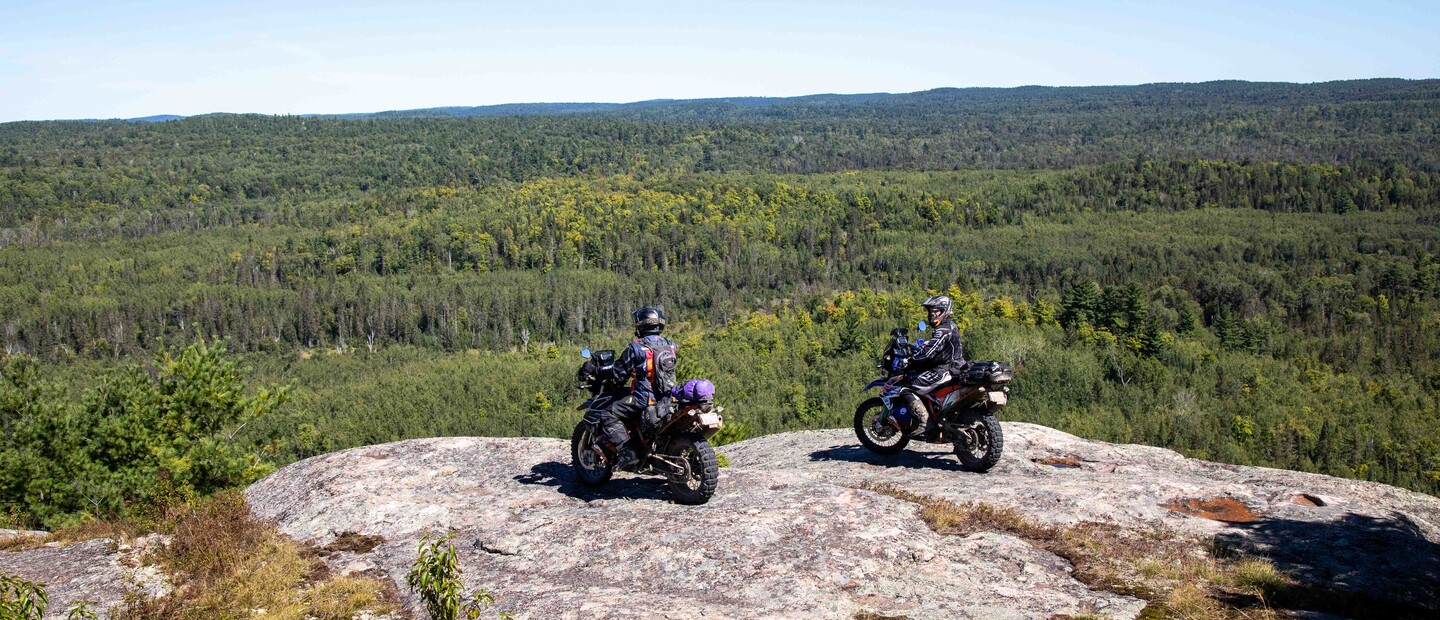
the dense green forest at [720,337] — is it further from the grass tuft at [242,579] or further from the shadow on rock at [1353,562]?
the shadow on rock at [1353,562]

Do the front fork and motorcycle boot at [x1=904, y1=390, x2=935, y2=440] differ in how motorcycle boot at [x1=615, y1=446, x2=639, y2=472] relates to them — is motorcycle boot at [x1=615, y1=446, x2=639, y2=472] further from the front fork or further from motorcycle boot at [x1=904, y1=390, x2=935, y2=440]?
motorcycle boot at [x1=904, y1=390, x2=935, y2=440]

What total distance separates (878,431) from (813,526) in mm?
5205

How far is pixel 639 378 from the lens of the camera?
12.2 metres

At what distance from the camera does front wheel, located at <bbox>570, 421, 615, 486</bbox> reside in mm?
12680

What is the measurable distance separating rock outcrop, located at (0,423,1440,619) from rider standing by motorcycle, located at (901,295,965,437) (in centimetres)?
92

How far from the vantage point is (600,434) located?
12508mm

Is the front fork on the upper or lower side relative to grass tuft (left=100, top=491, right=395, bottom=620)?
upper

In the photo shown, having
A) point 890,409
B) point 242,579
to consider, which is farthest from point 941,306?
point 242,579

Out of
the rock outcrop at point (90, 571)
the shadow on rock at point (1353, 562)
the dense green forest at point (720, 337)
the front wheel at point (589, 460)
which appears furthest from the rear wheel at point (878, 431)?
the dense green forest at point (720, 337)

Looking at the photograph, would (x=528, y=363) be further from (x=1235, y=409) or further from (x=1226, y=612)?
(x=1226, y=612)

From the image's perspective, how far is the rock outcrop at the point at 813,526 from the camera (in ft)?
28.8

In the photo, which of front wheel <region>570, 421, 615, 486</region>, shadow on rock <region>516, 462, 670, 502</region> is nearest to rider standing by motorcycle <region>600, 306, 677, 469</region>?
front wheel <region>570, 421, 615, 486</region>

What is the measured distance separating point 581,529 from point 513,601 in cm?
192

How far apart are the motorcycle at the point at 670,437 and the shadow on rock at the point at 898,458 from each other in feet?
13.4
